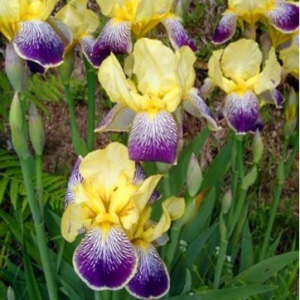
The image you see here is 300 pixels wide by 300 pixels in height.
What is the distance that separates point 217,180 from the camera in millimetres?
2078

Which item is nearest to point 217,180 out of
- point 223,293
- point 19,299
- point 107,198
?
point 223,293

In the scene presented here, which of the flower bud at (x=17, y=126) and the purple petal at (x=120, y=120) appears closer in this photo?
the flower bud at (x=17, y=126)

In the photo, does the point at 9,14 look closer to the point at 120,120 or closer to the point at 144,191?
the point at 120,120

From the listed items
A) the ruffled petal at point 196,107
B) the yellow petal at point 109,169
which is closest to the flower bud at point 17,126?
the yellow petal at point 109,169

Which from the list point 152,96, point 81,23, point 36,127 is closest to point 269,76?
point 152,96

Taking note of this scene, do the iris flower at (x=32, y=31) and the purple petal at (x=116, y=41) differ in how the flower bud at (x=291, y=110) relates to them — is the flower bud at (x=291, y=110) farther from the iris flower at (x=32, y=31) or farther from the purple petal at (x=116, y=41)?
the iris flower at (x=32, y=31)

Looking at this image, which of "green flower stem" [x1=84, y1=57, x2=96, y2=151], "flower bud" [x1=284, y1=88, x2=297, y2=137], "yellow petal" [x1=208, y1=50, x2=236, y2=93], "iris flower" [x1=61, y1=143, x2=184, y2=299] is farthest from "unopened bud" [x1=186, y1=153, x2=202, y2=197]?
"flower bud" [x1=284, y1=88, x2=297, y2=137]

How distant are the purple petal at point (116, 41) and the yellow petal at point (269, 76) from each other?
1.07 feet

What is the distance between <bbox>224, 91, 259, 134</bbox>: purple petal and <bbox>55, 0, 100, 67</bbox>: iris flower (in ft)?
1.10

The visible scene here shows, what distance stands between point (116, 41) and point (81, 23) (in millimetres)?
103

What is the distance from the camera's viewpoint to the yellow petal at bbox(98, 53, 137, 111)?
51.6 inches

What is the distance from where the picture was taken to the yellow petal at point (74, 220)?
1.22 metres

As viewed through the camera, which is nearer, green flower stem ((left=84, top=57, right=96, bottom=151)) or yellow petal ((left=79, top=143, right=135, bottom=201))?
yellow petal ((left=79, top=143, right=135, bottom=201))

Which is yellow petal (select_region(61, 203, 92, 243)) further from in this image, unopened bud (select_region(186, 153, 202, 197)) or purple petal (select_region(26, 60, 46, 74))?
purple petal (select_region(26, 60, 46, 74))
